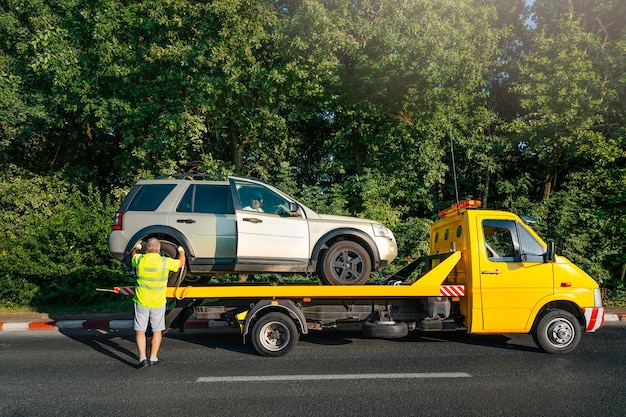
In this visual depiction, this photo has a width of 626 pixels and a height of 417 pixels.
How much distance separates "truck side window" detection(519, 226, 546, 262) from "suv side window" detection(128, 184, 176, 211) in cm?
563

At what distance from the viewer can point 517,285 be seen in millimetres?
7094

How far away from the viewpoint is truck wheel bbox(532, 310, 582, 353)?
7.10 m

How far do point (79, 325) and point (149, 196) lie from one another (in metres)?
4.37

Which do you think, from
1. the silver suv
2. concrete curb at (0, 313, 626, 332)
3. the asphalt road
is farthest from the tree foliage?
the silver suv

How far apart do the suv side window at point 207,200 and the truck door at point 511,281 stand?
4079 millimetres

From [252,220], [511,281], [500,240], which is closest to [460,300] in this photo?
[511,281]

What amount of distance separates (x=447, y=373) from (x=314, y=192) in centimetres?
868

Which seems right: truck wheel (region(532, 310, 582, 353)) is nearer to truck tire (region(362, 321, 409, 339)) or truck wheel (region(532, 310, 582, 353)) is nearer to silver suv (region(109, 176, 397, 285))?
truck tire (region(362, 321, 409, 339))

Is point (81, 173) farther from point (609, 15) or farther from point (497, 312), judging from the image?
point (609, 15)

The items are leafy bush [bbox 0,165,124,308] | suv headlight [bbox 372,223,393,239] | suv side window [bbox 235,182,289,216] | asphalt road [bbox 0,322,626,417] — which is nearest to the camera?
asphalt road [bbox 0,322,626,417]

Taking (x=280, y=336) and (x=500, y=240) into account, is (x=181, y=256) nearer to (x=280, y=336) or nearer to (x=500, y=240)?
(x=280, y=336)

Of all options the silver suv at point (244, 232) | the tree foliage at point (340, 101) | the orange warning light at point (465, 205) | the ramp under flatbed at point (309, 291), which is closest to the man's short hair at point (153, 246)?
the silver suv at point (244, 232)

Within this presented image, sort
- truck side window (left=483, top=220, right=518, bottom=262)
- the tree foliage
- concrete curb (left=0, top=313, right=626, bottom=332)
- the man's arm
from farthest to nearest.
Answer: the tree foliage → concrete curb (left=0, top=313, right=626, bottom=332) → truck side window (left=483, top=220, right=518, bottom=262) → the man's arm

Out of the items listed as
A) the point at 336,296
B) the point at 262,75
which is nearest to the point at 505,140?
the point at 262,75
